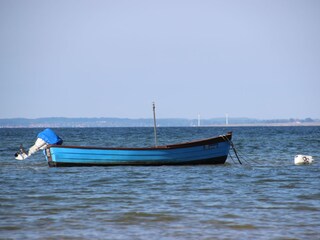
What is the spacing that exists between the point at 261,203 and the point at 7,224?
765 centimetres

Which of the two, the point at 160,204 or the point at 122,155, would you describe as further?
the point at 122,155

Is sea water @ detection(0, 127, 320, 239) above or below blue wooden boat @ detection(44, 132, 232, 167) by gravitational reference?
below

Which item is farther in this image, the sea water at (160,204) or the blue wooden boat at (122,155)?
the blue wooden boat at (122,155)

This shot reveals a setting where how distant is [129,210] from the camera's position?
58.9ft

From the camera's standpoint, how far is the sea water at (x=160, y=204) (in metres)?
14.9

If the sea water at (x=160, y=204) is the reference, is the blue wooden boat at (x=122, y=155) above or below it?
above

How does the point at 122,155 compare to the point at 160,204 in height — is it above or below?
above

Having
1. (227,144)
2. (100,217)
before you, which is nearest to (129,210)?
(100,217)

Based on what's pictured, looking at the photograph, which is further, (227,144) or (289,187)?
(227,144)

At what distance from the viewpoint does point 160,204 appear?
1914 cm

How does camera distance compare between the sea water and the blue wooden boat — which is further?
the blue wooden boat

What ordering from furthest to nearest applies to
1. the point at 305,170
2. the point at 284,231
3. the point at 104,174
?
the point at 305,170
the point at 104,174
the point at 284,231

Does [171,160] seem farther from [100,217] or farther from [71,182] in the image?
[100,217]

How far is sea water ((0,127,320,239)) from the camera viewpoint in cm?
1495
